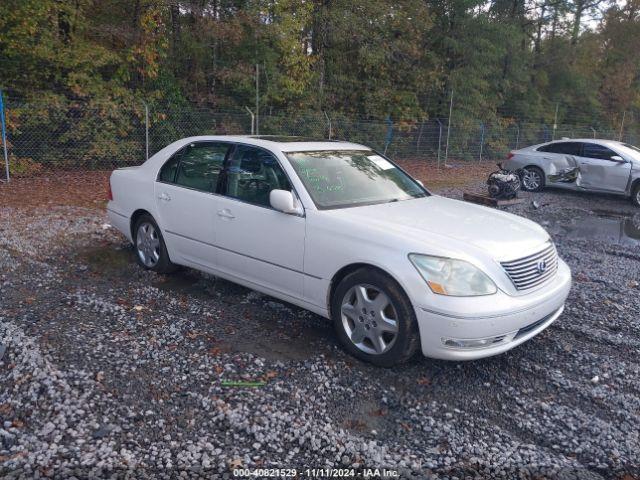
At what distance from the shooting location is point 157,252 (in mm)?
5941

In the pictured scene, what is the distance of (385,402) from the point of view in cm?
359

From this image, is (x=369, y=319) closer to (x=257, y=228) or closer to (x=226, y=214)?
(x=257, y=228)

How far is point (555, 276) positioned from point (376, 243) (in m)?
1.53

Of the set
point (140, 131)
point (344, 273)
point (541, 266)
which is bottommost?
point (344, 273)

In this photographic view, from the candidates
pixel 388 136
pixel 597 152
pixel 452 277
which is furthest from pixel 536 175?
pixel 452 277

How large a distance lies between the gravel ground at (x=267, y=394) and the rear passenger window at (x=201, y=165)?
3.50 feet

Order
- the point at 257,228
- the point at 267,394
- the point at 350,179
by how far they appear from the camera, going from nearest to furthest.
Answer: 1. the point at 267,394
2. the point at 257,228
3. the point at 350,179

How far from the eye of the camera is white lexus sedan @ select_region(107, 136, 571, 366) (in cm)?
374

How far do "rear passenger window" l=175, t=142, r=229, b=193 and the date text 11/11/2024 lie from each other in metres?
2.92

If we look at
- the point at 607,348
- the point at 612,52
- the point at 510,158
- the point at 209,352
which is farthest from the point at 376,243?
the point at 612,52

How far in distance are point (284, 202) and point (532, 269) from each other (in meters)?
1.91

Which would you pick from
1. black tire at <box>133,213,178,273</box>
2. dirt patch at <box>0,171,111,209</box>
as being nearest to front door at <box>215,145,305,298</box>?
black tire at <box>133,213,178,273</box>

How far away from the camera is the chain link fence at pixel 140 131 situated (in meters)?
12.5

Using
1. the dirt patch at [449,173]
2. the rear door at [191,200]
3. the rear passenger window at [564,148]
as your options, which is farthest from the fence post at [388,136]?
the rear door at [191,200]
